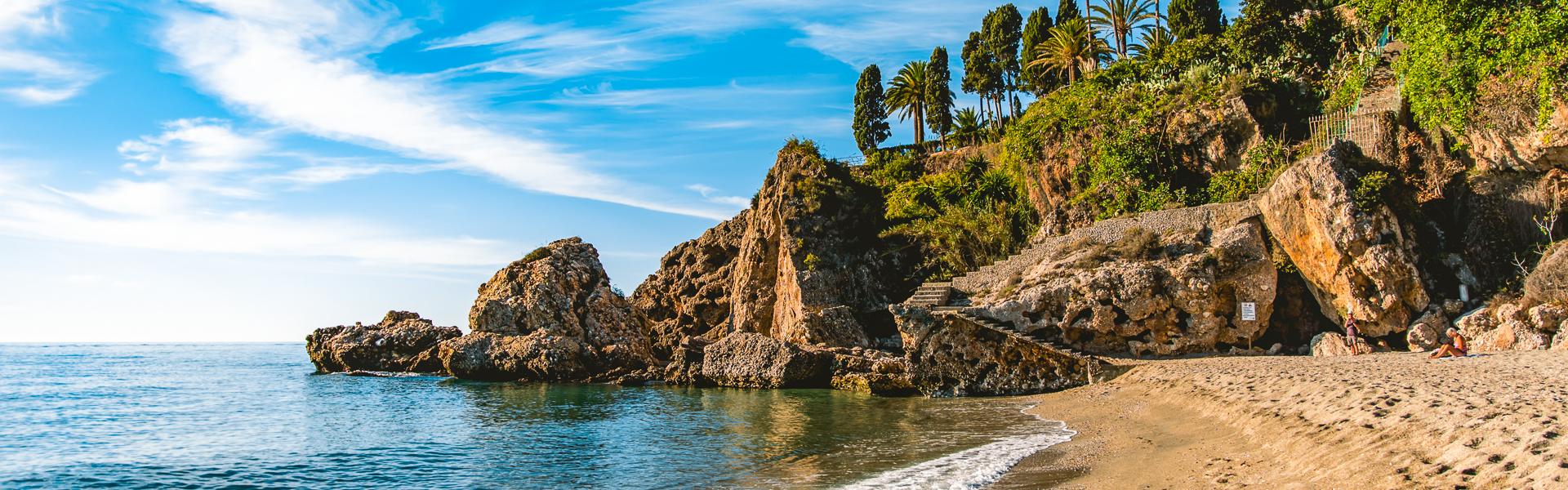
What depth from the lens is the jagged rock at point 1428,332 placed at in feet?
68.2

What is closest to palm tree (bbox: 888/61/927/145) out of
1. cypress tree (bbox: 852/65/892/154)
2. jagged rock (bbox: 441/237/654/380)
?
cypress tree (bbox: 852/65/892/154)

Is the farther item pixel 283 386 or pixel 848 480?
pixel 283 386

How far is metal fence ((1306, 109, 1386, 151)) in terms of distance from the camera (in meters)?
23.8

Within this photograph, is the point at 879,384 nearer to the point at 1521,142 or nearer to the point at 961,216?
the point at 961,216

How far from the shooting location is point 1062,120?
30422 mm

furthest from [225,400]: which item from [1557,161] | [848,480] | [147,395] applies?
[1557,161]

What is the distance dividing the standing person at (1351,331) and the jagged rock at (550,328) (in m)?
24.9

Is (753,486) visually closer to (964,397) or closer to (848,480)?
(848,480)

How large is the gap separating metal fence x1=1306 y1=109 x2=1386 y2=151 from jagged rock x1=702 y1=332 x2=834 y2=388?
16424mm

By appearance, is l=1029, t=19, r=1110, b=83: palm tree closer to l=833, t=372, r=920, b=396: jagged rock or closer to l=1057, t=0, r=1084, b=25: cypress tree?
l=1057, t=0, r=1084, b=25: cypress tree

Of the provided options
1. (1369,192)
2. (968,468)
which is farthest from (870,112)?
(968,468)

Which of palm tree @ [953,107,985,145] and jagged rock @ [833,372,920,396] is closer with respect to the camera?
jagged rock @ [833,372,920,396]

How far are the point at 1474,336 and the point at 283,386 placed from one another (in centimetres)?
4330

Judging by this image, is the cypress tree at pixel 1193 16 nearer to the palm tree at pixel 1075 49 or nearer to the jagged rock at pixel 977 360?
the palm tree at pixel 1075 49
